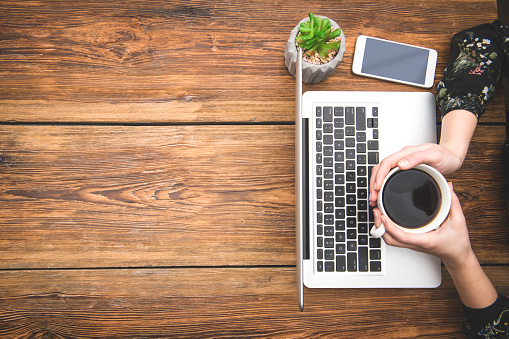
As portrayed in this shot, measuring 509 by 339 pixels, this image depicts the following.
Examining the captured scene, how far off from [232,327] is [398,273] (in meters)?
0.38

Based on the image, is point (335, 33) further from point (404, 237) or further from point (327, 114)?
point (404, 237)

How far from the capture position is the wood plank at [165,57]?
79 centimetres

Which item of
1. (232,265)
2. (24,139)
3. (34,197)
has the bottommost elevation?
(232,265)

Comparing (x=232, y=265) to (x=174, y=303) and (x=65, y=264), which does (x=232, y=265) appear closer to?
(x=174, y=303)

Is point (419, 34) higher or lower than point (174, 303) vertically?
higher

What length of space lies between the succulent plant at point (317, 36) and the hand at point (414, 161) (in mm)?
247

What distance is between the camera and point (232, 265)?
0.77 meters

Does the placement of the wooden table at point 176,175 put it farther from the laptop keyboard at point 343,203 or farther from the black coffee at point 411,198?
the black coffee at point 411,198

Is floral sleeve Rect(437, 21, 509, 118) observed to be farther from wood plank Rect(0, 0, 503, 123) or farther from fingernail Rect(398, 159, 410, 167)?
fingernail Rect(398, 159, 410, 167)

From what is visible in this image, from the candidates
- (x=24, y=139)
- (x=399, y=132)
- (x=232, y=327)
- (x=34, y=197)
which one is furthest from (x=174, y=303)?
(x=399, y=132)

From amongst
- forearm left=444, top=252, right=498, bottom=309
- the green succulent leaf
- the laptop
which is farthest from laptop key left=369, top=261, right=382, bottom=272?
the green succulent leaf

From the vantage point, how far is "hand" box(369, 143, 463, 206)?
64 centimetres

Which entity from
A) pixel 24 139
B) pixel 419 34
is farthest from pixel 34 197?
pixel 419 34

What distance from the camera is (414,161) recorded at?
63 centimetres
